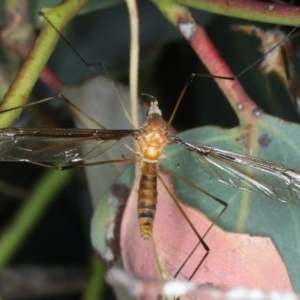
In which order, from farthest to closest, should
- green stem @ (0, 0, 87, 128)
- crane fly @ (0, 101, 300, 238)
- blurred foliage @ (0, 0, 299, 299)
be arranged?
blurred foliage @ (0, 0, 299, 299) < crane fly @ (0, 101, 300, 238) < green stem @ (0, 0, 87, 128)

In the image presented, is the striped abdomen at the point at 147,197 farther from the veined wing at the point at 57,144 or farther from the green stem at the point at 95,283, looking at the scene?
the green stem at the point at 95,283

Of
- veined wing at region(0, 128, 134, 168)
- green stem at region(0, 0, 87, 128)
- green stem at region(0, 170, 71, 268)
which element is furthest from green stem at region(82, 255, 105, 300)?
green stem at region(0, 0, 87, 128)

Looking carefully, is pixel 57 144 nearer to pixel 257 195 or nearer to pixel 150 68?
pixel 257 195

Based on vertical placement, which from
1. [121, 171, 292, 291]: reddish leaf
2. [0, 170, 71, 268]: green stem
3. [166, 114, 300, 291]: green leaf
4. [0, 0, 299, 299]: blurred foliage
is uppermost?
[0, 0, 299, 299]: blurred foliage

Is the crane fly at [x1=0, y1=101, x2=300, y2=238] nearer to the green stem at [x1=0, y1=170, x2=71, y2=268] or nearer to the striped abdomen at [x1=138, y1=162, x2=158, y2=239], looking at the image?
the striped abdomen at [x1=138, y1=162, x2=158, y2=239]

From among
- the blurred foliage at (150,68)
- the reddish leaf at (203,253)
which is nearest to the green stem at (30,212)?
the blurred foliage at (150,68)

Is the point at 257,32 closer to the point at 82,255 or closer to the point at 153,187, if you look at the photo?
the point at 153,187

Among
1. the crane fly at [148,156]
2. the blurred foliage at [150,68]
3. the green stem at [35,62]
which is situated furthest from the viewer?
the blurred foliage at [150,68]
